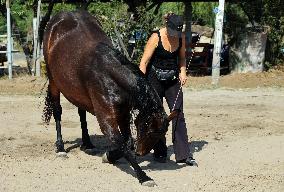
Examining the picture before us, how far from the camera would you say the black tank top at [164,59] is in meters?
6.26

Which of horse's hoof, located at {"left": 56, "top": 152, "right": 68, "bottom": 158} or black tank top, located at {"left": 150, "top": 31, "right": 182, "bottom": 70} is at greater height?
black tank top, located at {"left": 150, "top": 31, "right": 182, "bottom": 70}

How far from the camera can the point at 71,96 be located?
6527 mm

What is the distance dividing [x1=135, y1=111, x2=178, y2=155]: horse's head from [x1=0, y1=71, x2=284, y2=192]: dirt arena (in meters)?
0.42

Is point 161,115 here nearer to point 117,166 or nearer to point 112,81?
point 112,81

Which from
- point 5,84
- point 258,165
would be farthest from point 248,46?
point 258,165

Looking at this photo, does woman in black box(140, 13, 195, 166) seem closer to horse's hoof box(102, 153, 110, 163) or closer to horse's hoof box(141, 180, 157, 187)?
horse's hoof box(102, 153, 110, 163)

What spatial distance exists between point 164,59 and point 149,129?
3.75 feet

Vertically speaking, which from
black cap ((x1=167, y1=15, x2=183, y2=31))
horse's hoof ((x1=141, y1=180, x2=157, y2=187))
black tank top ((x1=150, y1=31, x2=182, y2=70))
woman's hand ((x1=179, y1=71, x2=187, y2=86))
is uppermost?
black cap ((x1=167, y1=15, x2=183, y2=31))

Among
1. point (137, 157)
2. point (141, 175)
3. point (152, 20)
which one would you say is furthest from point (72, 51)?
point (152, 20)

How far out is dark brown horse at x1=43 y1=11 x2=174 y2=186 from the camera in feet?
18.1

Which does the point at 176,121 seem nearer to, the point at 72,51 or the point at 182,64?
the point at 182,64

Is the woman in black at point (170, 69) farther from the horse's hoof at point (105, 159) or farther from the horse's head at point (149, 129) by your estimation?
the horse's head at point (149, 129)

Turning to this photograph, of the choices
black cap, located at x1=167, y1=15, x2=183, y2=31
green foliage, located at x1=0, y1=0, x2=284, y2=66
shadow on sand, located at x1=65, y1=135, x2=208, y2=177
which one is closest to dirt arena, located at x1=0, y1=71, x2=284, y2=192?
shadow on sand, located at x1=65, y1=135, x2=208, y2=177

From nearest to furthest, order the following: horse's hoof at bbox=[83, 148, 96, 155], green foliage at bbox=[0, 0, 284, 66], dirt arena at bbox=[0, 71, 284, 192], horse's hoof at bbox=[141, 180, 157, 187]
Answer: horse's hoof at bbox=[141, 180, 157, 187] → dirt arena at bbox=[0, 71, 284, 192] → horse's hoof at bbox=[83, 148, 96, 155] → green foliage at bbox=[0, 0, 284, 66]
